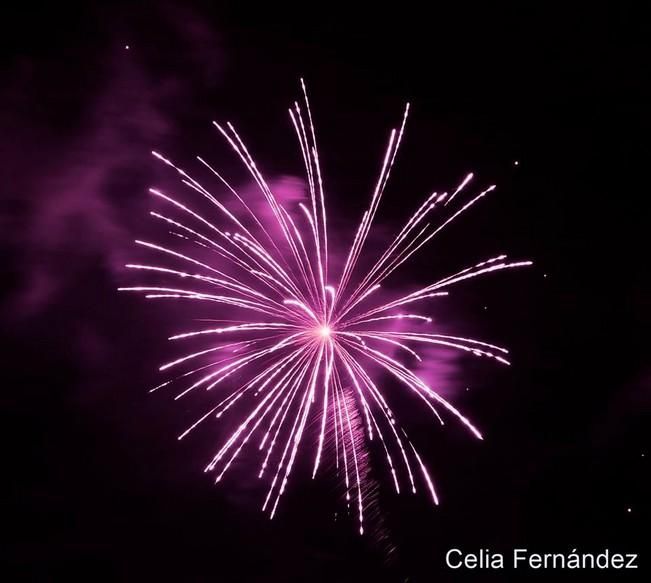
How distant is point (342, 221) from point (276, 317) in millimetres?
751

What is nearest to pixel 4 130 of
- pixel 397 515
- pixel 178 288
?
pixel 178 288

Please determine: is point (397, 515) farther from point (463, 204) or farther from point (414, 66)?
point (414, 66)

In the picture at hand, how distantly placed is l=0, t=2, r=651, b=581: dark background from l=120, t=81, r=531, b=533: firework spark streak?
0.12 meters

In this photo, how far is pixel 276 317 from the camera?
2865 millimetres

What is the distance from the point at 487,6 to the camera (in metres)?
3.21

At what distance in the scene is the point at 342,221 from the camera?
3.08m

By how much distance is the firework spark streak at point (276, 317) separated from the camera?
2.94 m

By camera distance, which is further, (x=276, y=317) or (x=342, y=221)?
(x=342, y=221)

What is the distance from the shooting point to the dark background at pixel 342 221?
120 inches

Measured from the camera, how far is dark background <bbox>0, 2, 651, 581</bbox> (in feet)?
10.0

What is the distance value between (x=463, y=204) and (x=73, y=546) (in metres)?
3.27

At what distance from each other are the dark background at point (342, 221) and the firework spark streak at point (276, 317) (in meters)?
0.12

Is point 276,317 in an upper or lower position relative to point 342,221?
lower

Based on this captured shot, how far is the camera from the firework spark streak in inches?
116
